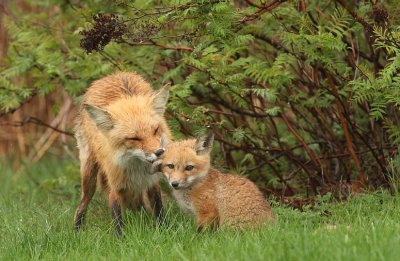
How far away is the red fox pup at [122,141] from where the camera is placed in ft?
24.2

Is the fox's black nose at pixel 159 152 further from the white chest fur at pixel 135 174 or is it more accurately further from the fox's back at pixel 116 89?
the fox's back at pixel 116 89

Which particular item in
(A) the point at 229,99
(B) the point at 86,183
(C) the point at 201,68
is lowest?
(B) the point at 86,183

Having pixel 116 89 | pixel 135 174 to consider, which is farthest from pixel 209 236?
pixel 116 89

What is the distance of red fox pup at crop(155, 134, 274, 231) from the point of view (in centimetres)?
702

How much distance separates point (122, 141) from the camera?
7.41 m

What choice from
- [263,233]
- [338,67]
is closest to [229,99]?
[338,67]

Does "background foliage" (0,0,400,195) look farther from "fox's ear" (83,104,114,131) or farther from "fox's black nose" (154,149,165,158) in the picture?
"fox's black nose" (154,149,165,158)

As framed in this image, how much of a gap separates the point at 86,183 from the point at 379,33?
3597mm

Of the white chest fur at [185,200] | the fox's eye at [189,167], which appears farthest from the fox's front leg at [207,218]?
the fox's eye at [189,167]

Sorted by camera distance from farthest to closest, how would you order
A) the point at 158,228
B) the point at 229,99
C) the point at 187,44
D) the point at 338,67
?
the point at 229,99 < the point at 187,44 < the point at 338,67 < the point at 158,228

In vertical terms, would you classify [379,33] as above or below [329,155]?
above

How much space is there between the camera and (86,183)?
329 inches

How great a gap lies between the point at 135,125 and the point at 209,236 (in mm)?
1378

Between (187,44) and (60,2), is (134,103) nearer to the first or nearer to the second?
(187,44)
